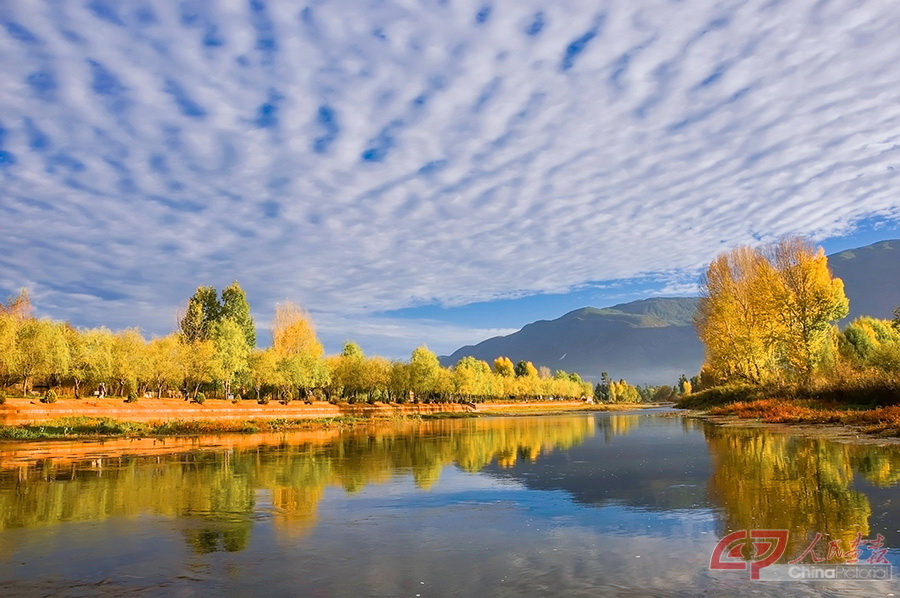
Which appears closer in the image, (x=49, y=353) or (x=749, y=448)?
(x=749, y=448)

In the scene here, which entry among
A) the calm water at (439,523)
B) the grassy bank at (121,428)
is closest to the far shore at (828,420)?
the calm water at (439,523)

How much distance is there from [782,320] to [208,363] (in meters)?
61.0

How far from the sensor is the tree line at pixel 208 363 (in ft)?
171

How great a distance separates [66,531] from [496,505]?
9.12 metres

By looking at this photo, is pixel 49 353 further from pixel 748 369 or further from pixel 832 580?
pixel 748 369

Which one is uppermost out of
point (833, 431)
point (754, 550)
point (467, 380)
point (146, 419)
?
point (467, 380)

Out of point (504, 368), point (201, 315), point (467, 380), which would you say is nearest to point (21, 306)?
point (201, 315)

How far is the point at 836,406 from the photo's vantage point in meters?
36.5

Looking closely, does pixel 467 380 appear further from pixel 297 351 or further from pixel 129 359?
pixel 129 359

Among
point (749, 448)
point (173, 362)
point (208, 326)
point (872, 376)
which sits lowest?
point (749, 448)

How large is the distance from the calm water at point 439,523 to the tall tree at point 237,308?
73602 millimetres

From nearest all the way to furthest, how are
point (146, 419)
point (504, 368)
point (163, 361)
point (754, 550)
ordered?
point (754, 550)
point (146, 419)
point (163, 361)
point (504, 368)

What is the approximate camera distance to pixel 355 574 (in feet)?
26.8

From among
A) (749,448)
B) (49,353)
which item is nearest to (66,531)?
(749,448)
